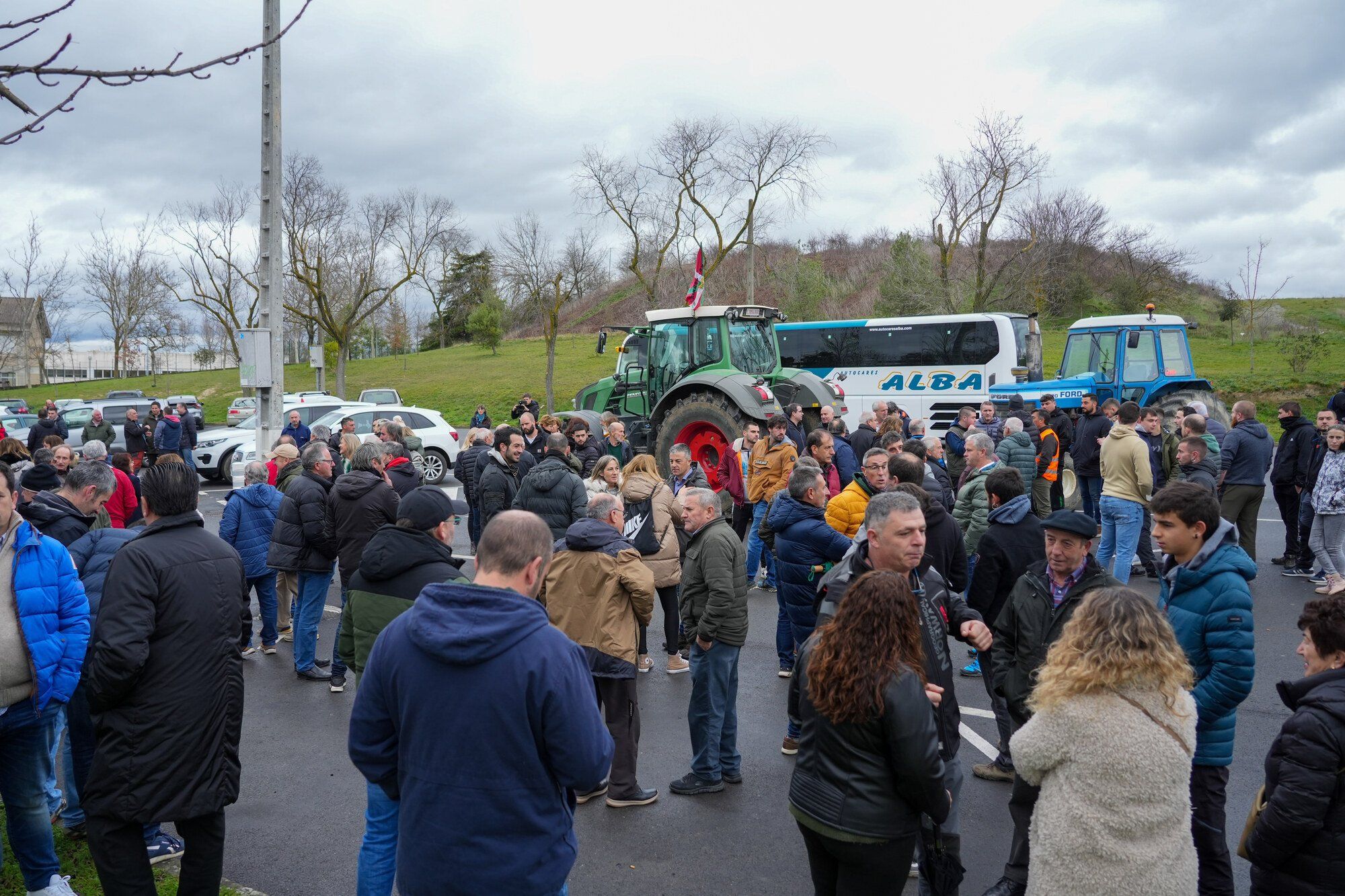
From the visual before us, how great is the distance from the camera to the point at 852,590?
2807 millimetres

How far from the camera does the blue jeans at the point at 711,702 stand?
15.8 ft

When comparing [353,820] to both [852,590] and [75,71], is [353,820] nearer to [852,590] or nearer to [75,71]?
[852,590]

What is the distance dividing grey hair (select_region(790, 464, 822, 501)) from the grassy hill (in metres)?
24.0

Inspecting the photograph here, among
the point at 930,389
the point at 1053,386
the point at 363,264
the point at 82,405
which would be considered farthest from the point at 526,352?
the point at 1053,386

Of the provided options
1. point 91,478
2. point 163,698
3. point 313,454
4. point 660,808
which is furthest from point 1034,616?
point 313,454

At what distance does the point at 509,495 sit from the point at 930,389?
51.8ft

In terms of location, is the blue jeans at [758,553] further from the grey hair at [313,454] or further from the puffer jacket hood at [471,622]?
the puffer jacket hood at [471,622]

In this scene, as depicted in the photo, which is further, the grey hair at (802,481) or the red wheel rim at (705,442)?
the red wheel rim at (705,442)

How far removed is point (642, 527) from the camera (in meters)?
6.19

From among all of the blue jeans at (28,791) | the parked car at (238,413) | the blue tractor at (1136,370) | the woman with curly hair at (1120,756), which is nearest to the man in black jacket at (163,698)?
the blue jeans at (28,791)

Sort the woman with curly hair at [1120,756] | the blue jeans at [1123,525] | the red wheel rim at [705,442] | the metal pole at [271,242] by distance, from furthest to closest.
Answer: the red wheel rim at [705,442], the metal pole at [271,242], the blue jeans at [1123,525], the woman with curly hair at [1120,756]

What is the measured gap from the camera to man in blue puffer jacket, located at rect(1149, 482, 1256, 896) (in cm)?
336

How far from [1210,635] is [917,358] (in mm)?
19324

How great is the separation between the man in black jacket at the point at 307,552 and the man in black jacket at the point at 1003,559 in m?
4.49
